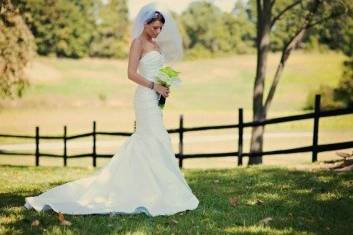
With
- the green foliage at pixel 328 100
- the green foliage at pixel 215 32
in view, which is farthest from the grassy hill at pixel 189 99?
the green foliage at pixel 215 32

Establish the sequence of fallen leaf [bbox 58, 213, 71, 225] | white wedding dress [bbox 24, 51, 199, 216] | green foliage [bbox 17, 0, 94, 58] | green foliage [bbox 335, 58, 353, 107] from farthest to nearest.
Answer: green foliage [bbox 17, 0, 94, 58] → green foliage [bbox 335, 58, 353, 107] → white wedding dress [bbox 24, 51, 199, 216] → fallen leaf [bbox 58, 213, 71, 225]

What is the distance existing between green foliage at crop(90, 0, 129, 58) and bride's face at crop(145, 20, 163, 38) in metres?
81.0

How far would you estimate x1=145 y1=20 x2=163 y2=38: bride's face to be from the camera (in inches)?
277

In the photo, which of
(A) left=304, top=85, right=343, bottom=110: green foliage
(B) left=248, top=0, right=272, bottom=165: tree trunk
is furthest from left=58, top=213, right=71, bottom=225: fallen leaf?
(A) left=304, top=85, right=343, bottom=110: green foliage

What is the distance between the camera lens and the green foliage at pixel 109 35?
87812mm

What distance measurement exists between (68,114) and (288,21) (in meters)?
32.0

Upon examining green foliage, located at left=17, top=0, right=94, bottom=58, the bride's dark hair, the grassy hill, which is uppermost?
green foliage, located at left=17, top=0, right=94, bottom=58

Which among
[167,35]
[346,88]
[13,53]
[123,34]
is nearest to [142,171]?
[167,35]

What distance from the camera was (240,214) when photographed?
6664 millimetres

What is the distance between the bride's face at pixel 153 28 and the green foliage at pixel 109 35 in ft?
266

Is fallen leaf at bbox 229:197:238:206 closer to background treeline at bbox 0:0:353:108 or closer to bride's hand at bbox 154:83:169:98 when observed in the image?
bride's hand at bbox 154:83:169:98

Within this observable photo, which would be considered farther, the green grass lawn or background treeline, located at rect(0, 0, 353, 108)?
background treeline, located at rect(0, 0, 353, 108)

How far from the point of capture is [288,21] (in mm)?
22359

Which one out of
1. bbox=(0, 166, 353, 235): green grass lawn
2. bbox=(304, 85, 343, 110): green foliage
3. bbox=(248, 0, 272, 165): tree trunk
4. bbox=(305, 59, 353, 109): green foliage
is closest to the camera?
bbox=(0, 166, 353, 235): green grass lawn
